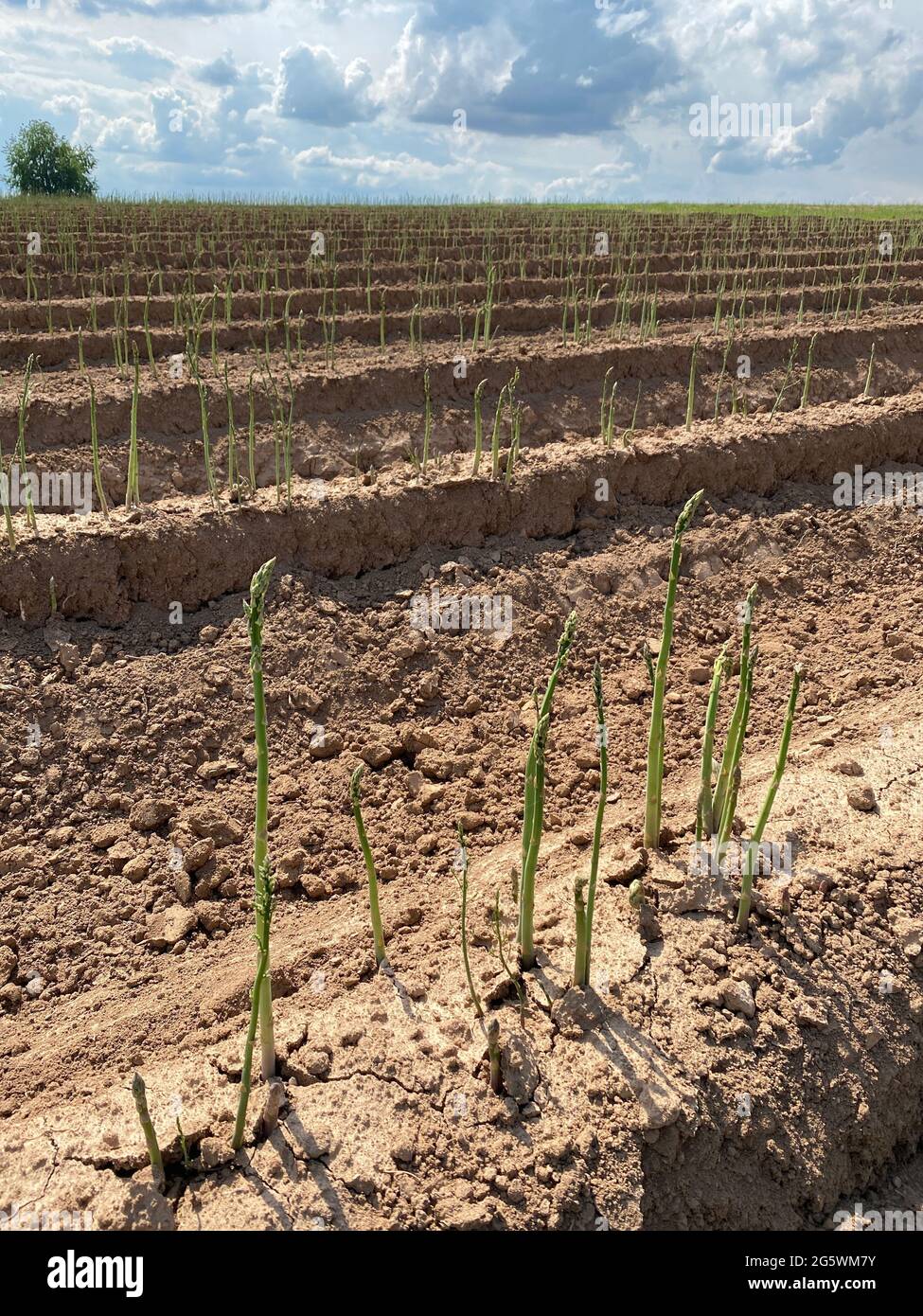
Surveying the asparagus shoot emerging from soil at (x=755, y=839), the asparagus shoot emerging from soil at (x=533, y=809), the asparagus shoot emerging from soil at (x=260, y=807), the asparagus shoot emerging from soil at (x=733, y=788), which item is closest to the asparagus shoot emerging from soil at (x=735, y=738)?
the asparagus shoot emerging from soil at (x=733, y=788)

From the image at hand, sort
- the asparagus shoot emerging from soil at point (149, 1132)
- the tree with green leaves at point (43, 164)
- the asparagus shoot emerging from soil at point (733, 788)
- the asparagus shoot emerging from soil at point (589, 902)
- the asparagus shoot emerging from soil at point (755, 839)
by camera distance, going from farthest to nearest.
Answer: the tree with green leaves at point (43, 164)
the asparagus shoot emerging from soil at point (733, 788)
the asparagus shoot emerging from soil at point (755, 839)
the asparagus shoot emerging from soil at point (589, 902)
the asparagus shoot emerging from soil at point (149, 1132)

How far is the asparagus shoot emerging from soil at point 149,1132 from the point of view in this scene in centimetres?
201

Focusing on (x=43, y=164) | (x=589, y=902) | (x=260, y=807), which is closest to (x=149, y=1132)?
(x=260, y=807)

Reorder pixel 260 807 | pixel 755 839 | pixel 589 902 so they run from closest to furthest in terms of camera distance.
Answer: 1. pixel 260 807
2. pixel 589 902
3. pixel 755 839

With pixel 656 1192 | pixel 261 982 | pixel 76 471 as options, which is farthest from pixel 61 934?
pixel 76 471

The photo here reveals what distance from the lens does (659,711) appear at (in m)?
2.92

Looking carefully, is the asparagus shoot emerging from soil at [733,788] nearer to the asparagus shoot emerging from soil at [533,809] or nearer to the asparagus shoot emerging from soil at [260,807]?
the asparagus shoot emerging from soil at [533,809]

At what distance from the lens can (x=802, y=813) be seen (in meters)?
3.29

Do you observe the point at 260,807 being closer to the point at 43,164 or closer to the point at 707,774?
the point at 707,774

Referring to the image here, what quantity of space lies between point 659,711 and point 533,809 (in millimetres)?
618

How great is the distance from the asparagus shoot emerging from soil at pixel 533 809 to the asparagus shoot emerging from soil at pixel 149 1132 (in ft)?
3.67

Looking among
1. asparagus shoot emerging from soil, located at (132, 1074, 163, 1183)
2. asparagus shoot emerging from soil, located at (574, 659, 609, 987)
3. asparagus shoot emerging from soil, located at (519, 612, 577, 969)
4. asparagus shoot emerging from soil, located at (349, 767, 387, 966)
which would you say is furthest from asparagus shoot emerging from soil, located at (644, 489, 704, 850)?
asparagus shoot emerging from soil, located at (132, 1074, 163, 1183)

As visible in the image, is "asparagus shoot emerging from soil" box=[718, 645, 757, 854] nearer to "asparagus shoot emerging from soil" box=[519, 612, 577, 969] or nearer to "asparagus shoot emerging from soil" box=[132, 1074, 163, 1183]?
"asparagus shoot emerging from soil" box=[519, 612, 577, 969]
